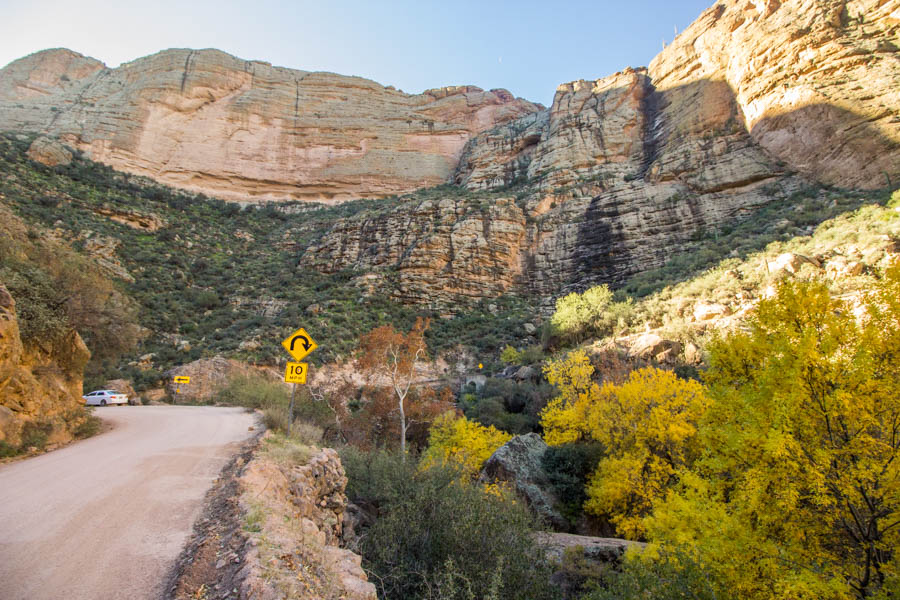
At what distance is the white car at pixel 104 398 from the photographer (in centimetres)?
1508

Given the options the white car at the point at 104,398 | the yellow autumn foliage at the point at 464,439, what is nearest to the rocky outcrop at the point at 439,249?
the yellow autumn foliage at the point at 464,439

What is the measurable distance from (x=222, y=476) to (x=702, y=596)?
7.12 metres

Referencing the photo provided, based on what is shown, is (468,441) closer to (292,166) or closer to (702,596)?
(702,596)

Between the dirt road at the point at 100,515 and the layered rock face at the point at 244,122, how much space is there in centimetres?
5173

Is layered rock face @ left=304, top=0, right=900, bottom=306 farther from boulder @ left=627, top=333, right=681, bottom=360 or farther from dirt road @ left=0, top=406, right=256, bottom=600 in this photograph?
Answer: dirt road @ left=0, top=406, right=256, bottom=600

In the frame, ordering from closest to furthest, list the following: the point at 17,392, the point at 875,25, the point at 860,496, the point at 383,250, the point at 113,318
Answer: the point at 860,496 < the point at 17,392 < the point at 113,318 < the point at 875,25 < the point at 383,250

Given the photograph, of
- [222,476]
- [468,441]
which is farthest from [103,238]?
[222,476]

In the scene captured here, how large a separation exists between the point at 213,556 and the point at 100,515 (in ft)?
5.60

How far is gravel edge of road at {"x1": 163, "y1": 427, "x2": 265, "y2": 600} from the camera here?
9.02ft

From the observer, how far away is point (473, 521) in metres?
5.51

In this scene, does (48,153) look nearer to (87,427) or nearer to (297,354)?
(87,427)

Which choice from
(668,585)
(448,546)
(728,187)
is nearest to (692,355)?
(668,585)

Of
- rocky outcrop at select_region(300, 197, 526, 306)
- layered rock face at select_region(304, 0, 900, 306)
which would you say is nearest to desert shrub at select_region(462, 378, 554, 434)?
rocky outcrop at select_region(300, 197, 526, 306)

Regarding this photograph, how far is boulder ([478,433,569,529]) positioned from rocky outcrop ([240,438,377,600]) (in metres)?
6.97
